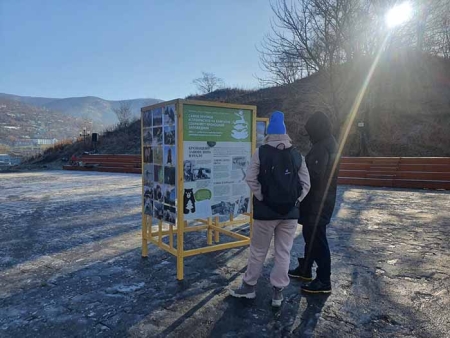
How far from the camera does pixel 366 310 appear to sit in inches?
124

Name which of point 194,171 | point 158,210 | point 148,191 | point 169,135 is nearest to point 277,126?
point 194,171

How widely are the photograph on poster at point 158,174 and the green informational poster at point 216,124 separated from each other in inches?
21.7

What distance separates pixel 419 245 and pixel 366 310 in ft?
8.04

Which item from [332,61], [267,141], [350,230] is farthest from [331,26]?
[267,141]

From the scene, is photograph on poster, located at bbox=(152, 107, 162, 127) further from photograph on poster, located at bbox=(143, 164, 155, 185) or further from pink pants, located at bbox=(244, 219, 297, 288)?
pink pants, located at bbox=(244, 219, 297, 288)

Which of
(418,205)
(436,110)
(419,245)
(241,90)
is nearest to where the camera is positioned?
(419,245)

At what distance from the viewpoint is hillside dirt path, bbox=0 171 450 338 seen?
291 centimetres

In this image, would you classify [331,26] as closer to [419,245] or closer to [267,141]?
[419,245]

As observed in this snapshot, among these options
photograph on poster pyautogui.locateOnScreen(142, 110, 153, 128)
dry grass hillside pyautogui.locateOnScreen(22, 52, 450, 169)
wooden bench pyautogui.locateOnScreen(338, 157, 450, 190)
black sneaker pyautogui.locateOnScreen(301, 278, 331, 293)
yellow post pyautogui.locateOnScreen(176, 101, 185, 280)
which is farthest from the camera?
dry grass hillside pyautogui.locateOnScreen(22, 52, 450, 169)

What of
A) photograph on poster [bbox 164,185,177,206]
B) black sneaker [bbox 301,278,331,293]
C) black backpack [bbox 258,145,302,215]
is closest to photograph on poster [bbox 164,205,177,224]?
photograph on poster [bbox 164,185,177,206]

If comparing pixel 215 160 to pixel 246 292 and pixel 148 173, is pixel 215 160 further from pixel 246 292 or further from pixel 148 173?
pixel 246 292

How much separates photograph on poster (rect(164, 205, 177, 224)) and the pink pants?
3.54 feet

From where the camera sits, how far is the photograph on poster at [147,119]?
14.5ft

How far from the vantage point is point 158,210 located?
4.31m
